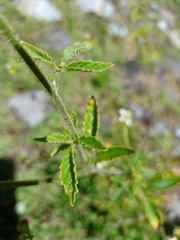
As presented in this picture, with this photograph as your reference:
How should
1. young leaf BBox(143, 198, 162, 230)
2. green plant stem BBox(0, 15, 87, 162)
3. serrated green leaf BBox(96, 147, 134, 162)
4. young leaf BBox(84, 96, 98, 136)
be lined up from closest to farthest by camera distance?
green plant stem BBox(0, 15, 87, 162) < serrated green leaf BBox(96, 147, 134, 162) < young leaf BBox(84, 96, 98, 136) < young leaf BBox(143, 198, 162, 230)

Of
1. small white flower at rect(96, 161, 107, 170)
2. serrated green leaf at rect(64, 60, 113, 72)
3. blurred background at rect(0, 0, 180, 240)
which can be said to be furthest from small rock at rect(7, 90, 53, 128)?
serrated green leaf at rect(64, 60, 113, 72)

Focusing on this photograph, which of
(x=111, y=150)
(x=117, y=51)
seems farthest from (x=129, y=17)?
(x=111, y=150)

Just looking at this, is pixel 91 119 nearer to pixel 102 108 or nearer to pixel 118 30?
pixel 102 108

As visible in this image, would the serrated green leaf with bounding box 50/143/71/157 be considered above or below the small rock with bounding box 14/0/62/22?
above

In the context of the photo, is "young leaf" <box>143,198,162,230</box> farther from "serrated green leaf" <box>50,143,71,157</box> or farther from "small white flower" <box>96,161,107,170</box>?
"serrated green leaf" <box>50,143,71,157</box>

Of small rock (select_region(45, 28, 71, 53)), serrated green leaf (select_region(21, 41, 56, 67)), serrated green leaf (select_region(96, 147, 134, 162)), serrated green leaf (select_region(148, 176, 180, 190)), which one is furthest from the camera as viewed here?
small rock (select_region(45, 28, 71, 53))
